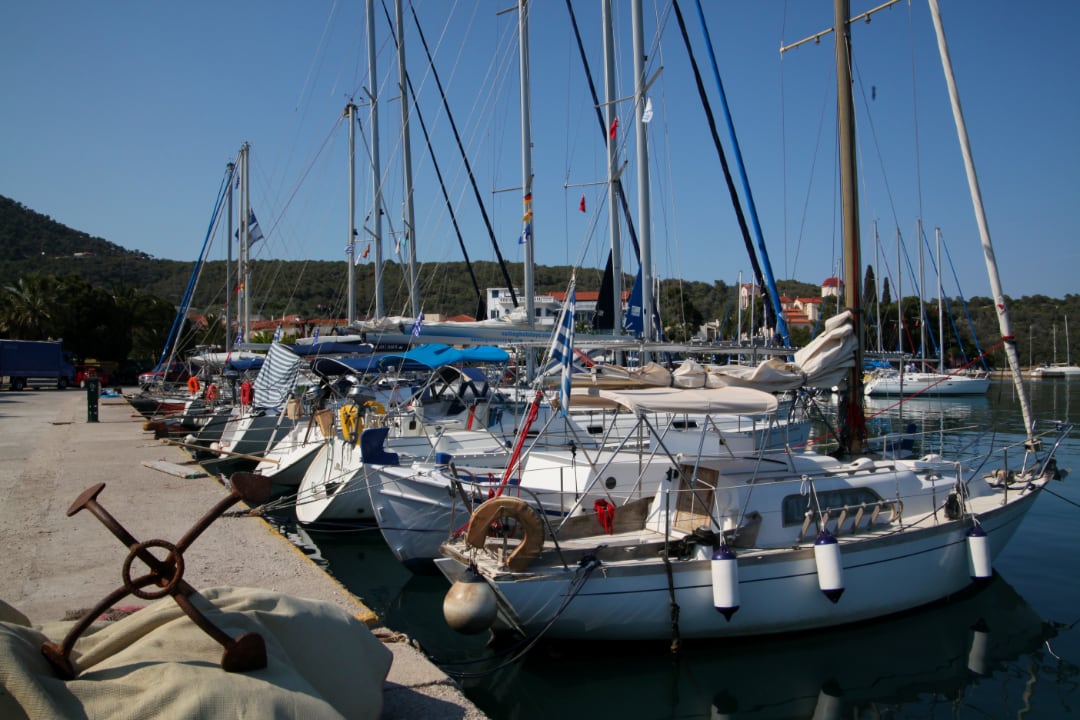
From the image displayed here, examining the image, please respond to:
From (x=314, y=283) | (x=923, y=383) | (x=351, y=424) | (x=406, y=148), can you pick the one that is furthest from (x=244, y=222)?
(x=314, y=283)

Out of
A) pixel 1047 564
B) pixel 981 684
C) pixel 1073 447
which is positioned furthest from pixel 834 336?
pixel 1073 447

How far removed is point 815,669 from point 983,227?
284 inches

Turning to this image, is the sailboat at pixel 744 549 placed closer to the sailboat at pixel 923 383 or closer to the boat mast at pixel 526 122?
the boat mast at pixel 526 122

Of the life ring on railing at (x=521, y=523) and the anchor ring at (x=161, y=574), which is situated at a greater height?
the anchor ring at (x=161, y=574)

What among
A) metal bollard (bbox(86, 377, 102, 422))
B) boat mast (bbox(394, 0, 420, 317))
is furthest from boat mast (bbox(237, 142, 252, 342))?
boat mast (bbox(394, 0, 420, 317))

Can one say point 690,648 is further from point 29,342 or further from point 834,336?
point 29,342

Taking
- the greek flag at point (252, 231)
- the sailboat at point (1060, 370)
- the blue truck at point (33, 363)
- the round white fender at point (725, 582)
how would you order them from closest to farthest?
the round white fender at point (725, 582)
the greek flag at point (252, 231)
the blue truck at point (33, 363)
the sailboat at point (1060, 370)

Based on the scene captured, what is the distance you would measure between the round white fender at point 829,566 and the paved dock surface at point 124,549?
16.2 ft

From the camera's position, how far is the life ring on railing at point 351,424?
14688mm

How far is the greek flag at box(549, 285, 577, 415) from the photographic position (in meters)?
8.34

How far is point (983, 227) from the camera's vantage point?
38.4ft

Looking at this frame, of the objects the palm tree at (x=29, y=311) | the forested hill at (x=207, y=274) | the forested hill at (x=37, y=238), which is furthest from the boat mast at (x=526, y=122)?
the forested hill at (x=37, y=238)

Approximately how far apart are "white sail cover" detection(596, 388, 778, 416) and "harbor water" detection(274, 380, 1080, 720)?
2.81 m

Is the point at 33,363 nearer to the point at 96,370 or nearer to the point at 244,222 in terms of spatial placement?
the point at 96,370
